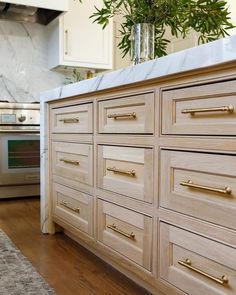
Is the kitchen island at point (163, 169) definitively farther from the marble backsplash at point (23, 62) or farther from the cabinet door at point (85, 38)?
the marble backsplash at point (23, 62)

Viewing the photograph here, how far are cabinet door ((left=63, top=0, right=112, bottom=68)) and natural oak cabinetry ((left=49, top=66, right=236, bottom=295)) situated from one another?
2.01 m

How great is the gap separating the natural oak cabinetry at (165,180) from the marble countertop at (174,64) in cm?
3

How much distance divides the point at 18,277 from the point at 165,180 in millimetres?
783

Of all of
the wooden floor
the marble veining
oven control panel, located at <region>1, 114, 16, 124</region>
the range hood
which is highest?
the range hood

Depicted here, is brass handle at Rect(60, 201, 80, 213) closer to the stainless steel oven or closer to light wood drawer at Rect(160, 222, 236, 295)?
light wood drawer at Rect(160, 222, 236, 295)

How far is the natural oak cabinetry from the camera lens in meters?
1.00

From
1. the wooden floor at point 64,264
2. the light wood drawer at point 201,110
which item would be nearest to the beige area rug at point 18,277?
the wooden floor at point 64,264

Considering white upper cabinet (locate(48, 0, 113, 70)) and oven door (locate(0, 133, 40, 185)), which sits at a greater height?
white upper cabinet (locate(48, 0, 113, 70))

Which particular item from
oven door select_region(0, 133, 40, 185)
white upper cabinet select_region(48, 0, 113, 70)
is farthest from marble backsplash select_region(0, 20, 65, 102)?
oven door select_region(0, 133, 40, 185)

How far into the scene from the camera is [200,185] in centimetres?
108

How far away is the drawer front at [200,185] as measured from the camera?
0.98 meters

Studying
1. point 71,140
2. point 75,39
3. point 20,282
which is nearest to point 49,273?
point 20,282

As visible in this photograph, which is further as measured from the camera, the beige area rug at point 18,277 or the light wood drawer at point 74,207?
the light wood drawer at point 74,207

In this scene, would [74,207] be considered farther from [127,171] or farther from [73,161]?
[127,171]
